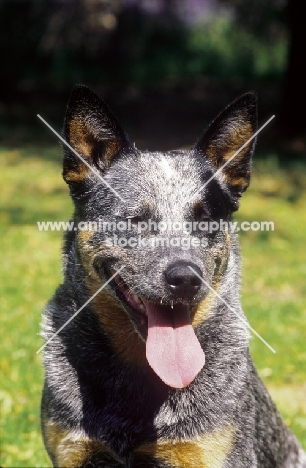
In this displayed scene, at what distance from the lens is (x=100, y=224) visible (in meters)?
4.04

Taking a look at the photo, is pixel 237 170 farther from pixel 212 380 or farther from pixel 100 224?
pixel 212 380

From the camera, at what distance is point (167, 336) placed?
3.69 meters

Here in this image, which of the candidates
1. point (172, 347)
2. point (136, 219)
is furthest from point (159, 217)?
point (172, 347)

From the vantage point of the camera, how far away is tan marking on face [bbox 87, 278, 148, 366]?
4.02m

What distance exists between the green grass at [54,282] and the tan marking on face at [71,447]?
3.15ft

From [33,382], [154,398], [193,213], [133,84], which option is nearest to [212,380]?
[154,398]

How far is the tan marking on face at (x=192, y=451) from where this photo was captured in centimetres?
371

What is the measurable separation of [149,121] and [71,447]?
15906 millimetres

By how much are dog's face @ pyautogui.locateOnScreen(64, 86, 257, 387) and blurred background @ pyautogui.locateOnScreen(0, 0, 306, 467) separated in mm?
1626

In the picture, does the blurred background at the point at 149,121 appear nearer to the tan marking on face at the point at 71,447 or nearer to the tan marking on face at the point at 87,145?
the tan marking on face at the point at 71,447

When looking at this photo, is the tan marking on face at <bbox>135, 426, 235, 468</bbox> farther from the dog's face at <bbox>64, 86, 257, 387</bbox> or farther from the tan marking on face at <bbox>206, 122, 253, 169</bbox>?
the tan marking on face at <bbox>206, 122, 253, 169</bbox>

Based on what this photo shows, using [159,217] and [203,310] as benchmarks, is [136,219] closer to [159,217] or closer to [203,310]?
[159,217]

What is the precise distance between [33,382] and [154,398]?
2254 millimetres

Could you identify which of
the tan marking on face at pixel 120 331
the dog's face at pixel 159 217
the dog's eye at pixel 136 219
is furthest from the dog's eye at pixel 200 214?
the tan marking on face at pixel 120 331
